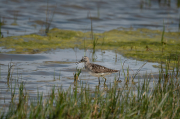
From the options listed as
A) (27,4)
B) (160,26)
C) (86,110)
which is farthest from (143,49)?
(27,4)

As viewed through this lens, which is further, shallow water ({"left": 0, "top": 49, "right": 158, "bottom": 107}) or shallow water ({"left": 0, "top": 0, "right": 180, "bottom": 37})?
shallow water ({"left": 0, "top": 0, "right": 180, "bottom": 37})

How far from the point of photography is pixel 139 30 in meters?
15.3

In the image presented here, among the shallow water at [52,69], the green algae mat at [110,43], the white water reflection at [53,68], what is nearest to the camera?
the shallow water at [52,69]

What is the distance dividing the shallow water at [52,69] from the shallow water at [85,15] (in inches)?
155

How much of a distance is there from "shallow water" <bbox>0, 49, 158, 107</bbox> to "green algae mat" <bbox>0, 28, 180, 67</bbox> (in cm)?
58

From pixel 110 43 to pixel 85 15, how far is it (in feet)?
24.2

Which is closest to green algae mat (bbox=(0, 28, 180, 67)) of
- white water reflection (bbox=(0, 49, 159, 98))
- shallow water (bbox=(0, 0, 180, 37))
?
white water reflection (bbox=(0, 49, 159, 98))

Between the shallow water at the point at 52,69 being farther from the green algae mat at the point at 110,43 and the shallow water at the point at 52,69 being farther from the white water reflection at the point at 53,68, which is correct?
the green algae mat at the point at 110,43

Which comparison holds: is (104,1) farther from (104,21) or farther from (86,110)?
(86,110)

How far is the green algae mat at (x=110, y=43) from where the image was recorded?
10461mm

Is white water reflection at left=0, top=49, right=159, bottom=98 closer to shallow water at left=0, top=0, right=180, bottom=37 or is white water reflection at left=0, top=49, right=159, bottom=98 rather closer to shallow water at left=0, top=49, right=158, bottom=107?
shallow water at left=0, top=49, right=158, bottom=107

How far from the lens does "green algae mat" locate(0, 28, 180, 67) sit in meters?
10.5

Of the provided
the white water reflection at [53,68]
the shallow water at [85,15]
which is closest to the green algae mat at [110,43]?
the white water reflection at [53,68]

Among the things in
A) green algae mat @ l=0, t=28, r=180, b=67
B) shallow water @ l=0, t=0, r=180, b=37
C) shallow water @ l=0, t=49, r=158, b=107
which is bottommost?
shallow water @ l=0, t=49, r=158, b=107
